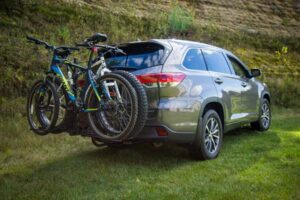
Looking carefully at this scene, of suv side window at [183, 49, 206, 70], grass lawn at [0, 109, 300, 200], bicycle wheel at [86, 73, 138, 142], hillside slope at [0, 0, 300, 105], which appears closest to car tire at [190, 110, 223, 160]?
grass lawn at [0, 109, 300, 200]

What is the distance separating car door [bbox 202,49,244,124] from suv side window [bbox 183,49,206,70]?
17 cm

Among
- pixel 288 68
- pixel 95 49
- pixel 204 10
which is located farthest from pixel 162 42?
pixel 204 10

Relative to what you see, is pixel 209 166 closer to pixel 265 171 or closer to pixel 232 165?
pixel 232 165

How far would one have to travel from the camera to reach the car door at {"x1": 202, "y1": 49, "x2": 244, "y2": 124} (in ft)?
18.3

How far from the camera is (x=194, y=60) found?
527 cm

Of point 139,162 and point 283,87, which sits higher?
point 139,162

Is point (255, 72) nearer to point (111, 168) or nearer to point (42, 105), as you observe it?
point (111, 168)

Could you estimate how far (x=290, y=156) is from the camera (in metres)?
5.27

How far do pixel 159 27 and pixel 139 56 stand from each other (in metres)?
9.56

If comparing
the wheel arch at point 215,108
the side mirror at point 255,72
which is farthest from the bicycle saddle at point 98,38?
the side mirror at point 255,72

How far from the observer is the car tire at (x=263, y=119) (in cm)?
759

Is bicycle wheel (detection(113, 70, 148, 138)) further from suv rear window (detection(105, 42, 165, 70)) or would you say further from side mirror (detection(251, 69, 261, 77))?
side mirror (detection(251, 69, 261, 77))

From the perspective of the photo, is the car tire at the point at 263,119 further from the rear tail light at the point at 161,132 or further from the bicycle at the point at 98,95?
the bicycle at the point at 98,95

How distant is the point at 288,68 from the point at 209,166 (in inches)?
518
